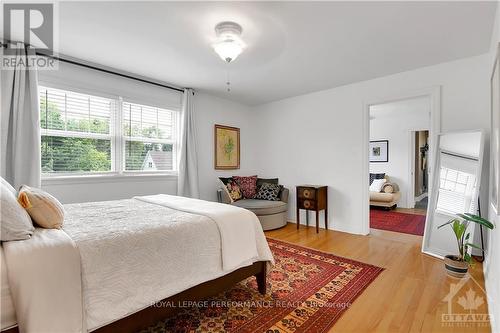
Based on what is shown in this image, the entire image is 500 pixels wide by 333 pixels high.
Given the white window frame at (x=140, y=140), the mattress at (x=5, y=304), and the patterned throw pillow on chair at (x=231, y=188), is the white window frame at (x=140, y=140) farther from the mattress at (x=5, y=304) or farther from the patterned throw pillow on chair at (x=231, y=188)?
the mattress at (x=5, y=304)

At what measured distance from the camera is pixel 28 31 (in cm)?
250

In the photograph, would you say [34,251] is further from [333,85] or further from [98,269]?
[333,85]

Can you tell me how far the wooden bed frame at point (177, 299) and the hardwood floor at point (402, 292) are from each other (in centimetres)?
71

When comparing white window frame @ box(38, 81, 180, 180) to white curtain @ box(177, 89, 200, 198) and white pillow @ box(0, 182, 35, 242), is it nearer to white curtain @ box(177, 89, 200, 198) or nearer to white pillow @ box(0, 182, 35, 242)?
white curtain @ box(177, 89, 200, 198)

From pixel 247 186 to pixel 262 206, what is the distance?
76 cm

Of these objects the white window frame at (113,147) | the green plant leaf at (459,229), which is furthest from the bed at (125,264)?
the green plant leaf at (459,229)

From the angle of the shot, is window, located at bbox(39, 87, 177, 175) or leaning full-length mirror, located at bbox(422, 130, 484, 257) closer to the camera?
leaning full-length mirror, located at bbox(422, 130, 484, 257)

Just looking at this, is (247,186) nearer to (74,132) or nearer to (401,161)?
(74,132)

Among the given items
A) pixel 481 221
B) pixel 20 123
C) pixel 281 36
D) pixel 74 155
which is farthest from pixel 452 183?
pixel 20 123

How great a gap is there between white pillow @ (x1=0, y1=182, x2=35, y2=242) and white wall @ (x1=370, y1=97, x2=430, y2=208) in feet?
20.4

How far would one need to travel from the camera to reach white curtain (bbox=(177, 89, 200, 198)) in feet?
13.5

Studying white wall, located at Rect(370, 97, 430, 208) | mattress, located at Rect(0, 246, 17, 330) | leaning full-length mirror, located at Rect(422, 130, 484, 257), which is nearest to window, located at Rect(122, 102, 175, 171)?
mattress, located at Rect(0, 246, 17, 330)

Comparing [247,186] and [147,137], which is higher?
[147,137]

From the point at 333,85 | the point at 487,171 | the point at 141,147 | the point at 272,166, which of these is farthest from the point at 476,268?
the point at 141,147
